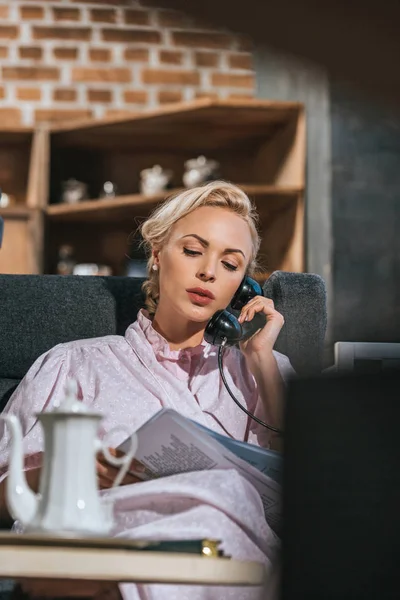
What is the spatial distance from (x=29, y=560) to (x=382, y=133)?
3.63m

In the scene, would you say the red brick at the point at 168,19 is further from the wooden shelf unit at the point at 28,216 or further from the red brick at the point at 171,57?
the wooden shelf unit at the point at 28,216

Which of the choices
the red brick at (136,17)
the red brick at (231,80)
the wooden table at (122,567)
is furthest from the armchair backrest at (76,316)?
the red brick at (136,17)

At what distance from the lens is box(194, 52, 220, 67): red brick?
4312 millimetres

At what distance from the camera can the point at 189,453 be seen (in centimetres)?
125

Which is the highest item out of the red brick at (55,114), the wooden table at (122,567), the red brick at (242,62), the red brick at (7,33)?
the red brick at (7,33)

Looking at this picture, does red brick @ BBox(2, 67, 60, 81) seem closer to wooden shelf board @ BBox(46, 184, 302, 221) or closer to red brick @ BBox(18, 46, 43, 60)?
red brick @ BBox(18, 46, 43, 60)

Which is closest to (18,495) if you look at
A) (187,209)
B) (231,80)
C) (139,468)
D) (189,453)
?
(189,453)

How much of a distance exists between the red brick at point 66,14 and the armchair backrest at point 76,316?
8.37 feet

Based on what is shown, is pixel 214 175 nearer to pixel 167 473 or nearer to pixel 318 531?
pixel 167 473

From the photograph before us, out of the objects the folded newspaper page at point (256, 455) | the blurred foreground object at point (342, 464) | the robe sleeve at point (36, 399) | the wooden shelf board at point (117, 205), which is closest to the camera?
the blurred foreground object at point (342, 464)

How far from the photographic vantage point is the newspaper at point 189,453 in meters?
1.16

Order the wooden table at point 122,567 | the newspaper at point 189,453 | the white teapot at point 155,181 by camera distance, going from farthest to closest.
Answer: the white teapot at point 155,181, the newspaper at point 189,453, the wooden table at point 122,567

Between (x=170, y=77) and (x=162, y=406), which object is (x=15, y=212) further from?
(x=162, y=406)

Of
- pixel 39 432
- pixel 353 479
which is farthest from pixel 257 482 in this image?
pixel 353 479
